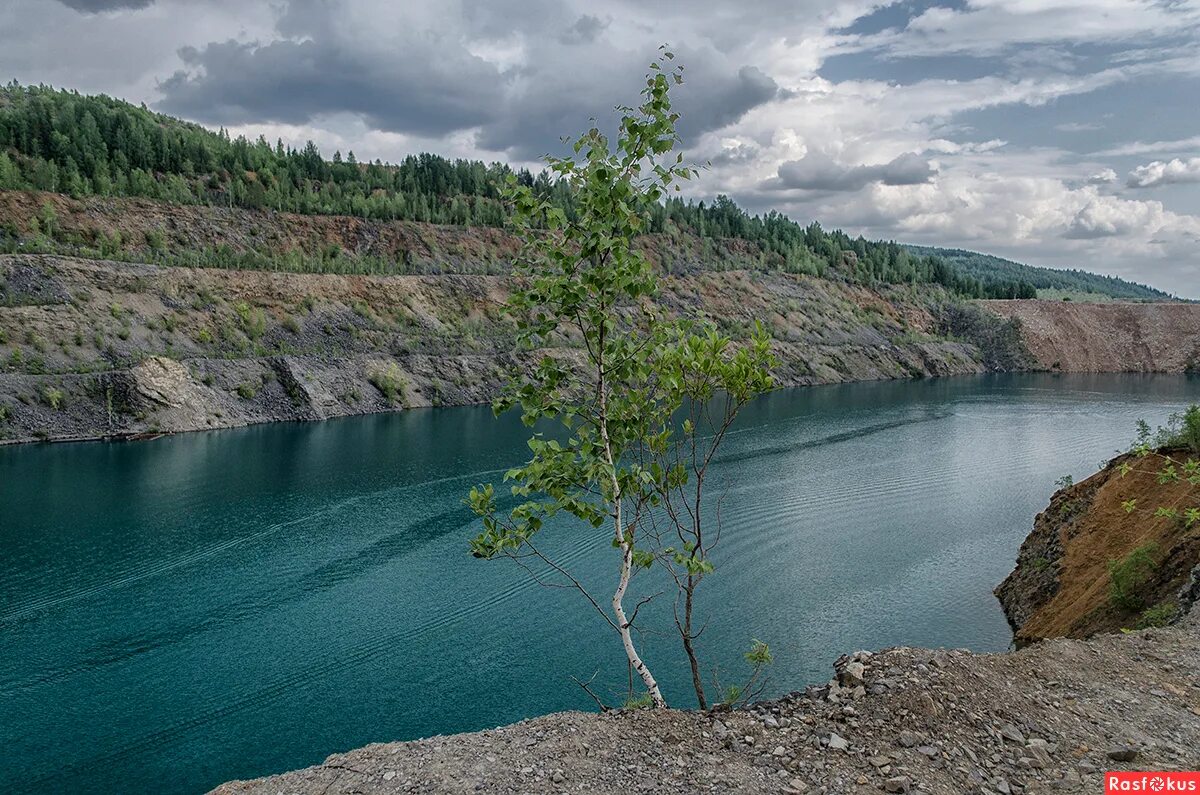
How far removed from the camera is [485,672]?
1709cm

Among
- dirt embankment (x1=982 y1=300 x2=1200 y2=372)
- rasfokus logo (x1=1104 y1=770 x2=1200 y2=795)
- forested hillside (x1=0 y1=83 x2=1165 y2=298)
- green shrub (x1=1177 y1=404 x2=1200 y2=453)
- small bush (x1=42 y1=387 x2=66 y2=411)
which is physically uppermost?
forested hillside (x1=0 y1=83 x2=1165 y2=298)

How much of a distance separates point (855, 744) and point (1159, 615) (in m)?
8.85

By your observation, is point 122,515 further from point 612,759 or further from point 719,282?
point 719,282

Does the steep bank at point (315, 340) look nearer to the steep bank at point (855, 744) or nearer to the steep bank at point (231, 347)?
the steep bank at point (231, 347)

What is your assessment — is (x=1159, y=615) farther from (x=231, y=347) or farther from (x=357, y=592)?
(x=231, y=347)

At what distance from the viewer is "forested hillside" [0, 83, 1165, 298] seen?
241 feet

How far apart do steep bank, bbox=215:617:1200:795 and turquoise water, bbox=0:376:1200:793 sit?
241 inches

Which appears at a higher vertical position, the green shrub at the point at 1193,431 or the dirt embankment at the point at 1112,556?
the green shrub at the point at 1193,431

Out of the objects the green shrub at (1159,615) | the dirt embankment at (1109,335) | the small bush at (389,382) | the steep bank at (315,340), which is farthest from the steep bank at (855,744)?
the dirt embankment at (1109,335)

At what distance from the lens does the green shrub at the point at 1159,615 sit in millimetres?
13789

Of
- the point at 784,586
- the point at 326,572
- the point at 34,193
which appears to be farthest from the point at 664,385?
the point at 34,193

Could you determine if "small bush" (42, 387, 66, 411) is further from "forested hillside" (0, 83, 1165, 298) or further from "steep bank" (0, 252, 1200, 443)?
"forested hillside" (0, 83, 1165, 298)

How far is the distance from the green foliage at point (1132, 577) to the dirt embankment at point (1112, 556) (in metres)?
0.02

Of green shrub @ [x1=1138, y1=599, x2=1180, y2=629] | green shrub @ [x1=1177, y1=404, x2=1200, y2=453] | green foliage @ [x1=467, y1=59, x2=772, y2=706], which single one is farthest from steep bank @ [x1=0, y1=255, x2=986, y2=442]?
green foliage @ [x1=467, y1=59, x2=772, y2=706]
